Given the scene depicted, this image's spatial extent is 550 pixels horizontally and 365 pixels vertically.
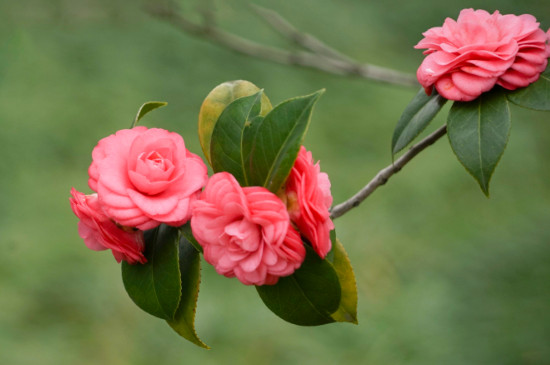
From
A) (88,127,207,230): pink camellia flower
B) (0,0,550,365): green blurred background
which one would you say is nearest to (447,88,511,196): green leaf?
(88,127,207,230): pink camellia flower

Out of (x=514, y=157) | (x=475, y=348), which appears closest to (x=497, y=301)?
(x=475, y=348)

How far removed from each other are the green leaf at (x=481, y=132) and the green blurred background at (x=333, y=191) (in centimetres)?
153

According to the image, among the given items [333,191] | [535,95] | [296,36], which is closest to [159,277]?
[535,95]

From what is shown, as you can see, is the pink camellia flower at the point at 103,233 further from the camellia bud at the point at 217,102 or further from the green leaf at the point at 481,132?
the green leaf at the point at 481,132

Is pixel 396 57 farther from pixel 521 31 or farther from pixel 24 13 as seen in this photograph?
pixel 521 31

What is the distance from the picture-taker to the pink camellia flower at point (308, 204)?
2.09ft

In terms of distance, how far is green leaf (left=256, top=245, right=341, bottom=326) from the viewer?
68 centimetres

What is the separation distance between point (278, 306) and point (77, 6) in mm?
4583

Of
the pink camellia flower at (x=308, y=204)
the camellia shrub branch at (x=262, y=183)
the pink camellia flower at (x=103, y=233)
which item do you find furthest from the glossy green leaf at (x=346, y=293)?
the pink camellia flower at (x=103, y=233)

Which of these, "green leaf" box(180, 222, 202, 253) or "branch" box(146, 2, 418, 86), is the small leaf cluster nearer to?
"green leaf" box(180, 222, 202, 253)

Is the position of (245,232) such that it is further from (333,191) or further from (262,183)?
(333,191)

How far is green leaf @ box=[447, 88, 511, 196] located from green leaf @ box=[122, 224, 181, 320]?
A: 37 centimetres

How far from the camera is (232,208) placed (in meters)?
0.63

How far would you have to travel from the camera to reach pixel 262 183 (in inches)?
26.9
